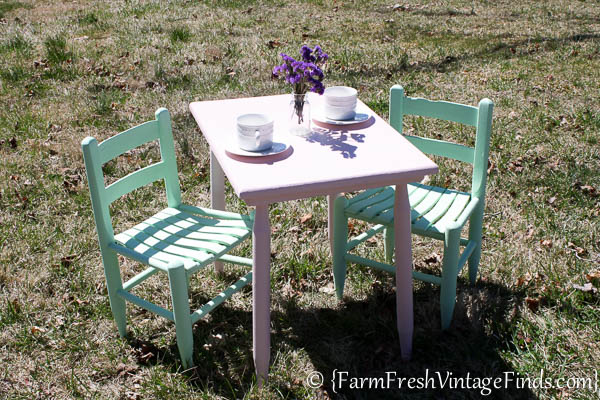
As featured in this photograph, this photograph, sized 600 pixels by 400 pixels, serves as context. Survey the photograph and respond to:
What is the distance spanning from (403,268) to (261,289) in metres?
0.66

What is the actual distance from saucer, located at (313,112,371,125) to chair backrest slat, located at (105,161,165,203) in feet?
2.83

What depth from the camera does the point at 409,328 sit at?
282 centimetres

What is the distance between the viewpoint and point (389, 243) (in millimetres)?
3506

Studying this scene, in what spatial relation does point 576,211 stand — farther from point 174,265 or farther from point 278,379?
point 174,265

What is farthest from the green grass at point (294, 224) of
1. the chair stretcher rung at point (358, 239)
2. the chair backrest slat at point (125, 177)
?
the chair backrest slat at point (125, 177)

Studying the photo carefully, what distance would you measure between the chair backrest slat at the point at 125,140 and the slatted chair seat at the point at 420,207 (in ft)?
3.50

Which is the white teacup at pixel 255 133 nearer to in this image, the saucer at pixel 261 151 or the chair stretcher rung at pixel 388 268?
the saucer at pixel 261 151

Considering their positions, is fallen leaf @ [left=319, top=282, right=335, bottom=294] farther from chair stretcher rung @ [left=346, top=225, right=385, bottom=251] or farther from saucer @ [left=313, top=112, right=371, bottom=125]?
saucer @ [left=313, top=112, right=371, bottom=125]

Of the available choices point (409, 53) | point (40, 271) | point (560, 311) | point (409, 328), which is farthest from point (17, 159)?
point (409, 53)

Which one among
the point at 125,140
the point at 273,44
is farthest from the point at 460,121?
the point at 273,44

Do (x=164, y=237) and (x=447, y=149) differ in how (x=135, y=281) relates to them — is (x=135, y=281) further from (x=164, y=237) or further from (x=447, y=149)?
(x=447, y=149)

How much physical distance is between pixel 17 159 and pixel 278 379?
3.22 meters

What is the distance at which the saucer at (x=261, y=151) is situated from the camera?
2484 millimetres

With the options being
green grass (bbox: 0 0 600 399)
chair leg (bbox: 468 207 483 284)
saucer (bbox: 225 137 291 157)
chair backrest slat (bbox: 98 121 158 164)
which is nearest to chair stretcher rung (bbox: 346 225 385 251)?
green grass (bbox: 0 0 600 399)
